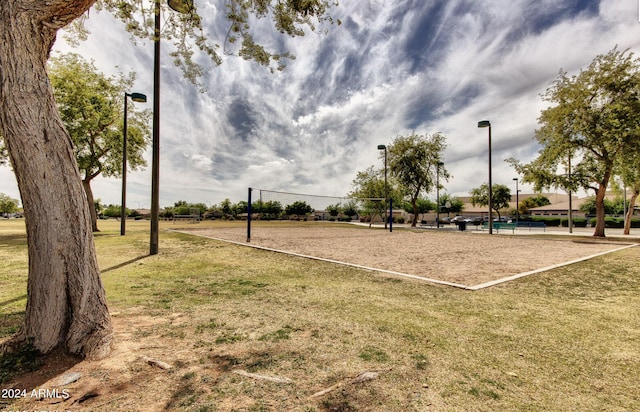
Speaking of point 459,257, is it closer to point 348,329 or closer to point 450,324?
point 450,324

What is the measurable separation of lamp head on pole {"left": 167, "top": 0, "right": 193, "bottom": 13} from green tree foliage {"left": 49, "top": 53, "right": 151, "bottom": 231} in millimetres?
17151

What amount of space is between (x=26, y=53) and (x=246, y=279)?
485cm

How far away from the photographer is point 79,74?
1970cm

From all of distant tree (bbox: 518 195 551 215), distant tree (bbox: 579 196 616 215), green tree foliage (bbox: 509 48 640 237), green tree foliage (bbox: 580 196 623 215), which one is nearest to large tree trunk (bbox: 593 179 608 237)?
green tree foliage (bbox: 509 48 640 237)

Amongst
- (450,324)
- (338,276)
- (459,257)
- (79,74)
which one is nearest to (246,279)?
(338,276)

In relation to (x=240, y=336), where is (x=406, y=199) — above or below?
above

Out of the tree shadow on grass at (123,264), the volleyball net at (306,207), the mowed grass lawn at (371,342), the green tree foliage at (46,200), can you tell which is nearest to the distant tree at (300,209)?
the volleyball net at (306,207)

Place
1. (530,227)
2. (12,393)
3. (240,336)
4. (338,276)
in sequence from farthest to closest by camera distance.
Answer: (530,227)
(338,276)
(240,336)
(12,393)

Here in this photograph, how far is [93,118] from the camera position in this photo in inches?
752

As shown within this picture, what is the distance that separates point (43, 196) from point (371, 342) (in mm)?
3800

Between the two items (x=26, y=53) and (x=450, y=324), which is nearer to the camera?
(x=26, y=53)

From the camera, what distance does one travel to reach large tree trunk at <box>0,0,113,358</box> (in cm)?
279

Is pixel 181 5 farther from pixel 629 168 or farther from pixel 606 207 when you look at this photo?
pixel 606 207

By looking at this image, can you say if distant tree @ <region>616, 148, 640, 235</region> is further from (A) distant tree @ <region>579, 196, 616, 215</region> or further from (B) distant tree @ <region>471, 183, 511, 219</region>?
(A) distant tree @ <region>579, 196, 616, 215</region>
